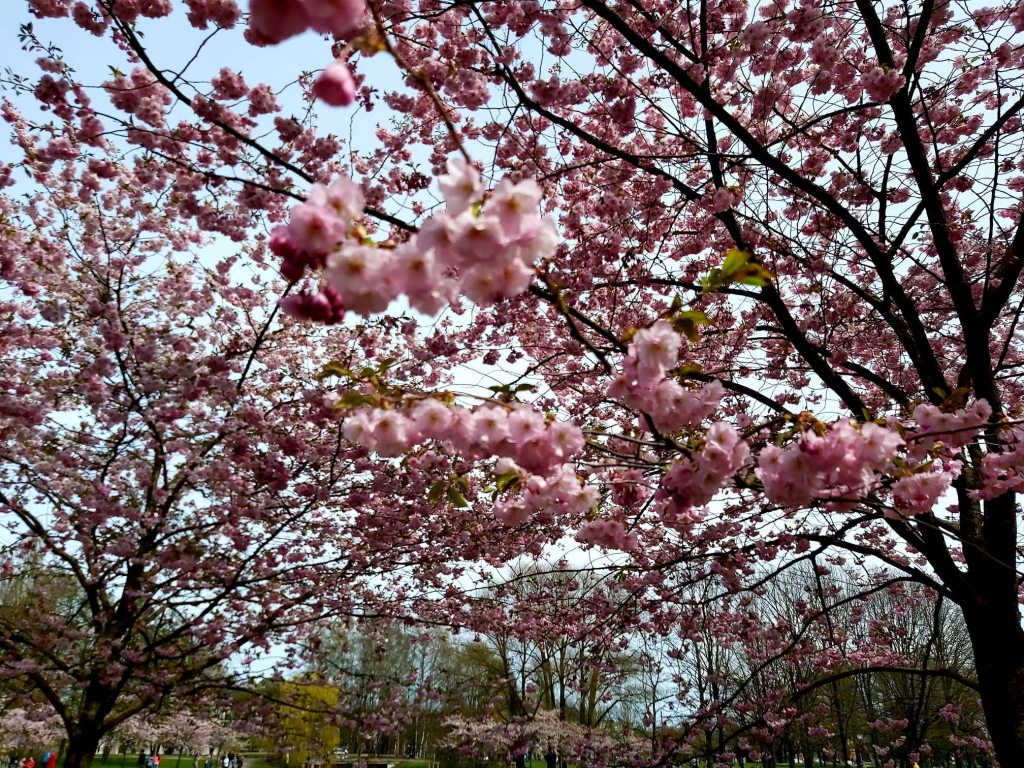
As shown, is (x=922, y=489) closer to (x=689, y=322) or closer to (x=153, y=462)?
(x=689, y=322)

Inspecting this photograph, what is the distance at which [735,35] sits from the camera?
4.49 m

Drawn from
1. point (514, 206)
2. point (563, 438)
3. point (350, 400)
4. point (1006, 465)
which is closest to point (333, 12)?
point (514, 206)

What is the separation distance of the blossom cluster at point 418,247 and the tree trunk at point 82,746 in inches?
270

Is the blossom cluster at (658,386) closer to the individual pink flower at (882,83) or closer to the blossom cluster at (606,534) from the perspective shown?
the blossom cluster at (606,534)

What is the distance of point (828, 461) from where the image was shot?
75.5 inches

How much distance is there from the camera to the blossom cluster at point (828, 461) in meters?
1.90

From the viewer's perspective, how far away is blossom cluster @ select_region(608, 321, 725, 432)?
6.08 feet

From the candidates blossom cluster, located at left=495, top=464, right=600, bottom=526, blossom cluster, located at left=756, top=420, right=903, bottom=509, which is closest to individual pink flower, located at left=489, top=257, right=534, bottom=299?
blossom cluster, located at left=495, top=464, right=600, bottom=526

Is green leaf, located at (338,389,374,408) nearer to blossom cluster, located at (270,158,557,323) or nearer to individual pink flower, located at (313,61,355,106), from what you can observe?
blossom cluster, located at (270,158,557,323)

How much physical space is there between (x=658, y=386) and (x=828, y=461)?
572 millimetres

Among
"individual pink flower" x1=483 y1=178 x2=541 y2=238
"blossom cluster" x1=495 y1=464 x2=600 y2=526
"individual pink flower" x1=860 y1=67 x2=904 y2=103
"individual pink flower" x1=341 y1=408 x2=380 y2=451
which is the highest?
"individual pink flower" x1=860 y1=67 x2=904 y2=103

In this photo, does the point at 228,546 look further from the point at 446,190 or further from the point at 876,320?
the point at 876,320

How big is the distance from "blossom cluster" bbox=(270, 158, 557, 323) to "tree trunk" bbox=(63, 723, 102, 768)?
22.5 ft

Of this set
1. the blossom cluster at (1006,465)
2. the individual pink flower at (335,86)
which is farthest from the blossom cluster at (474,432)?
the blossom cluster at (1006,465)
